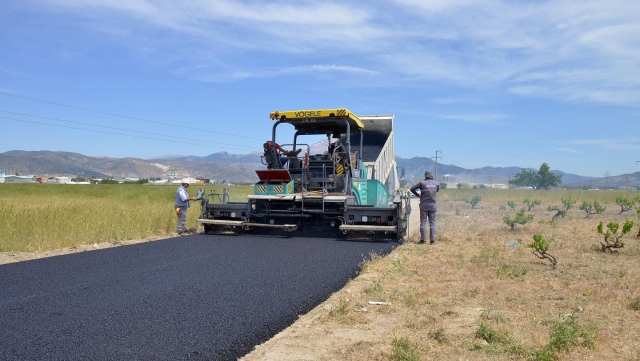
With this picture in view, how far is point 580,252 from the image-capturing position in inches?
336

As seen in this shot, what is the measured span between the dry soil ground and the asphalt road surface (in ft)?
1.11

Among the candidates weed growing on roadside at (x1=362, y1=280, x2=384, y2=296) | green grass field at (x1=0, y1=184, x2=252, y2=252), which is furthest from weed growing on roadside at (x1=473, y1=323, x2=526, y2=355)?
green grass field at (x1=0, y1=184, x2=252, y2=252)

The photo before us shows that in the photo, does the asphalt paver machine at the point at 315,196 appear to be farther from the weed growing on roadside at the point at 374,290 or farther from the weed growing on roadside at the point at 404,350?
the weed growing on roadside at the point at 404,350

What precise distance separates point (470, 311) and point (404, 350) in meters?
1.38

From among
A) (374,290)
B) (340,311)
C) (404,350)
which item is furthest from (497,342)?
(374,290)

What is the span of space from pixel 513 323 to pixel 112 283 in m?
3.99

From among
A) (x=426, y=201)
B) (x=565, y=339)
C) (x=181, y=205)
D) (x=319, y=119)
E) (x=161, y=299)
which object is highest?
(x=319, y=119)

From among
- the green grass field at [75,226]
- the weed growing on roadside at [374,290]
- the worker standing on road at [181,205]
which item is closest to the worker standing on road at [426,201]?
the weed growing on roadside at [374,290]

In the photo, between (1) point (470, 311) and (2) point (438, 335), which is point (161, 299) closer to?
(2) point (438, 335)

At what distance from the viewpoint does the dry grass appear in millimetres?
3562

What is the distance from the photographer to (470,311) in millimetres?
4613

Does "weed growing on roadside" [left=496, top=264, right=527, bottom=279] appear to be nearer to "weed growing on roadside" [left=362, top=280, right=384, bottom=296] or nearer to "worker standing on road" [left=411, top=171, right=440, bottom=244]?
"weed growing on roadside" [left=362, top=280, right=384, bottom=296]

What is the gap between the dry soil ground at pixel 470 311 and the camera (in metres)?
3.58

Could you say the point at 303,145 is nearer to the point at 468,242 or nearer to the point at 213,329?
the point at 468,242
